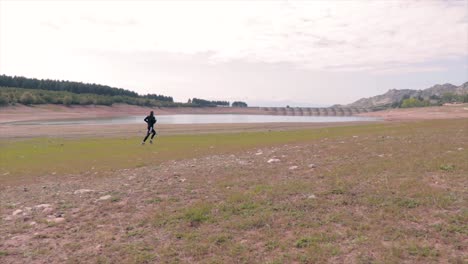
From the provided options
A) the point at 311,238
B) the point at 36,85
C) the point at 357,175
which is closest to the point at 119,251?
the point at 311,238

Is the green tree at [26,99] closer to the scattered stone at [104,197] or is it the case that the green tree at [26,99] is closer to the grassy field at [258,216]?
the grassy field at [258,216]

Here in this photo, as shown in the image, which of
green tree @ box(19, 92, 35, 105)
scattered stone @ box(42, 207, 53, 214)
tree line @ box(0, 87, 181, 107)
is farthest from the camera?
green tree @ box(19, 92, 35, 105)

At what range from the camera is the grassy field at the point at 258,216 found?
5.78 meters

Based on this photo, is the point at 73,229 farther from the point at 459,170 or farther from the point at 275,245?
the point at 459,170

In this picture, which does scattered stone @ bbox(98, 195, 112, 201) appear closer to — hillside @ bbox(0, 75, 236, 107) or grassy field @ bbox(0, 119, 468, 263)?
grassy field @ bbox(0, 119, 468, 263)

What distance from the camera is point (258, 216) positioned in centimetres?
738

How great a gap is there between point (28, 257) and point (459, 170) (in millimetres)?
11763

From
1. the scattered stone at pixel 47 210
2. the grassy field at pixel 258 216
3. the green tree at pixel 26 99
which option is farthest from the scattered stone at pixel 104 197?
the green tree at pixel 26 99

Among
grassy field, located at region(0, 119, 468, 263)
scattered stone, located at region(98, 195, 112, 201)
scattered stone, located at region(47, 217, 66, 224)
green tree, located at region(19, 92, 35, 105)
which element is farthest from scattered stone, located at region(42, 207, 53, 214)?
green tree, located at region(19, 92, 35, 105)

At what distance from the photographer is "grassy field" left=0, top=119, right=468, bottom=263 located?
5.78m

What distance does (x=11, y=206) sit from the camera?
9312mm

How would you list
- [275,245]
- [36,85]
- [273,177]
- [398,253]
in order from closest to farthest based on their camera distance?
[398,253] < [275,245] < [273,177] < [36,85]

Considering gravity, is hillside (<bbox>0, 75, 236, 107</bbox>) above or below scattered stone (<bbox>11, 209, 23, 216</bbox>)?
above

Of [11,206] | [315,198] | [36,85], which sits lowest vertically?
[11,206]
